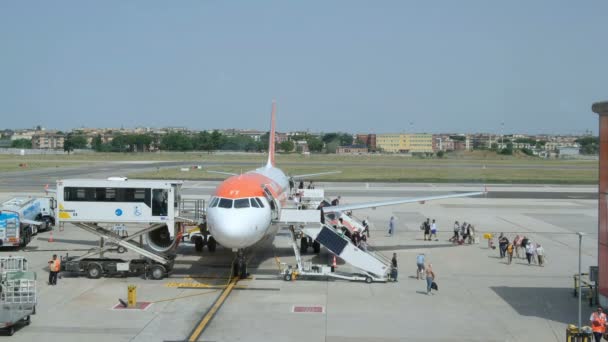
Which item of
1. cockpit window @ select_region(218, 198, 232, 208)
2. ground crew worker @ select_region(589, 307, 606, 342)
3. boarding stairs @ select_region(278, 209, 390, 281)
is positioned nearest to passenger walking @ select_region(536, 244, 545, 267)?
boarding stairs @ select_region(278, 209, 390, 281)

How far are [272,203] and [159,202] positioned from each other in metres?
5.28

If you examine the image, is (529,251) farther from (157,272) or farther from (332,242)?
(157,272)

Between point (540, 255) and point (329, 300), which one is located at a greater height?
point (540, 255)

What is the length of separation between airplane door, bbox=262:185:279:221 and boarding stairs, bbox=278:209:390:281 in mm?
295

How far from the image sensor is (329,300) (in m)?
25.2

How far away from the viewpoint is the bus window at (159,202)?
29.3 m

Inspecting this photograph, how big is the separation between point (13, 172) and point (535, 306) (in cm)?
9288

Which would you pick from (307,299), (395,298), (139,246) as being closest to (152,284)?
(139,246)

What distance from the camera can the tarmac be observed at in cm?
2078

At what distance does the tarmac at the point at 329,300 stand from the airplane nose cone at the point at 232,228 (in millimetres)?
2183

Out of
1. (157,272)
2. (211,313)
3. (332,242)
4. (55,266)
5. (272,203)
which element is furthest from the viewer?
(272,203)

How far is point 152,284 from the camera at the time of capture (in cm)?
2805

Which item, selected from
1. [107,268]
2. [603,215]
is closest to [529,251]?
[603,215]

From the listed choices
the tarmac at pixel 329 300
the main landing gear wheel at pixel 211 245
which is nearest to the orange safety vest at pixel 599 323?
the tarmac at pixel 329 300
